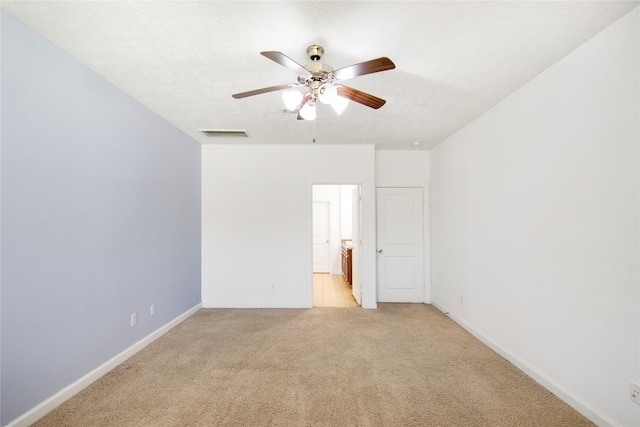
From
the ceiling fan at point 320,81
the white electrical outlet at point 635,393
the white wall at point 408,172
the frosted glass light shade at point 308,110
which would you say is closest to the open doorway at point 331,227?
the white wall at point 408,172

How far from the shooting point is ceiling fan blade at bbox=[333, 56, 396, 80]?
1.46 metres

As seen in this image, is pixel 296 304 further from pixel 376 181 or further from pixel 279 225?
pixel 376 181

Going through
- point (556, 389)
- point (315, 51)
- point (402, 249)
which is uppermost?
point (315, 51)

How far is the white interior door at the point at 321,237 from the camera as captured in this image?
712cm

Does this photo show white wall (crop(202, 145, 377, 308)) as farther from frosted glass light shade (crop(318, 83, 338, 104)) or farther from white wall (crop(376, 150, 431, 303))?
frosted glass light shade (crop(318, 83, 338, 104))

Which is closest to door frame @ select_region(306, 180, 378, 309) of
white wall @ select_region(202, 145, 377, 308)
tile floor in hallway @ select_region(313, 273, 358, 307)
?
white wall @ select_region(202, 145, 377, 308)

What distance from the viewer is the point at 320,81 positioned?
1763mm

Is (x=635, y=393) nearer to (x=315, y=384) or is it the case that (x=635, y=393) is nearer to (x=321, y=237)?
(x=315, y=384)

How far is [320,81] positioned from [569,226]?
2090 mm

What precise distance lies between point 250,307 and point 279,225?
1.37 m

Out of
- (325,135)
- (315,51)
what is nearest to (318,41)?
(315,51)

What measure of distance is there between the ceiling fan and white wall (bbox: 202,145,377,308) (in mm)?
2231

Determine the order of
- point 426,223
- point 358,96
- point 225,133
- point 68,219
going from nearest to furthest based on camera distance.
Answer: point 358,96
point 68,219
point 225,133
point 426,223

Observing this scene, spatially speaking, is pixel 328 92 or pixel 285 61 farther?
pixel 328 92
